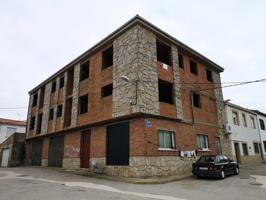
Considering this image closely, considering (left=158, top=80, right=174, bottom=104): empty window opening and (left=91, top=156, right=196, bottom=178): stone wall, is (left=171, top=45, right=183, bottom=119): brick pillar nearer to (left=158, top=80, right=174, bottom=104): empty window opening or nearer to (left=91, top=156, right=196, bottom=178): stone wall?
(left=158, top=80, right=174, bottom=104): empty window opening

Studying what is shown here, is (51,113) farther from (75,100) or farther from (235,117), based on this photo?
(235,117)

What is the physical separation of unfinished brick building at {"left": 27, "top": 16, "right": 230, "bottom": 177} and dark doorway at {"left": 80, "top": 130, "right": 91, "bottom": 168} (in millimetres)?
77

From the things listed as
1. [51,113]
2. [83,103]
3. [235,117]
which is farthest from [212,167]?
[51,113]

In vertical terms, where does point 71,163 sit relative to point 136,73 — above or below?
below

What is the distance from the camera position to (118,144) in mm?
14539

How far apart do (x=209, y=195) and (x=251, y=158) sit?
764 inches

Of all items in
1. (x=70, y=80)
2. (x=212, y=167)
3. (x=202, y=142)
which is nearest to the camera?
(x=212, y=167)

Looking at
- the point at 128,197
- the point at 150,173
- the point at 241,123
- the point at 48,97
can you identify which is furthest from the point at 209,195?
the point at 48,97

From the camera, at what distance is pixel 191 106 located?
57.8ft

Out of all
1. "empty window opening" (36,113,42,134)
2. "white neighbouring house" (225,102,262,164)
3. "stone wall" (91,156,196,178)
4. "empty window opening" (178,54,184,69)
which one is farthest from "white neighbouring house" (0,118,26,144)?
"white neighbouring house" (225,102,262,164)

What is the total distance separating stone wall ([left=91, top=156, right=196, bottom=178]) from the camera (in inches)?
503

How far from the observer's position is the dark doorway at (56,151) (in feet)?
68.1

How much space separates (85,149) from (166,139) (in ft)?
22.9

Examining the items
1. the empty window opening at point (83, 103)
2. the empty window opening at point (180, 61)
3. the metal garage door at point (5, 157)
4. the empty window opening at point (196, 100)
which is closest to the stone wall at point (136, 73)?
the empty window opening at point (180, 61)
